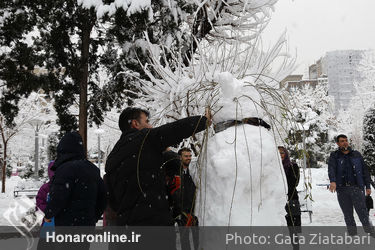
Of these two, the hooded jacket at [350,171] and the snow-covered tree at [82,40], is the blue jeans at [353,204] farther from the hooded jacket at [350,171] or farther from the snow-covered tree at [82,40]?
the snow-covered tree at [82,40]

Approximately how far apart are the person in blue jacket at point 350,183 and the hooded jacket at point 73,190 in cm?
412

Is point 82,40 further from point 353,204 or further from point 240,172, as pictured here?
point 240,172

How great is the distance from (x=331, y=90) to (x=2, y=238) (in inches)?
3038

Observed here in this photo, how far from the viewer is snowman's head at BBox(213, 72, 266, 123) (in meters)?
2.30

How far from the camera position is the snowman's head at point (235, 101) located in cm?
230

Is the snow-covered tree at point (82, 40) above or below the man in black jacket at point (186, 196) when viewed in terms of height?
above

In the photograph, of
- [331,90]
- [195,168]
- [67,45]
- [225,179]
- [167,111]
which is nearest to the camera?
[225,179]

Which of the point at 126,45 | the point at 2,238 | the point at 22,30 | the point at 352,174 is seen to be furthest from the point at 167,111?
the point at 2,238

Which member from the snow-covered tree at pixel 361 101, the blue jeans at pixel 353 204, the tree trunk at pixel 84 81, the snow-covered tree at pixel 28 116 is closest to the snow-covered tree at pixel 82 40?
the tree trunk at pixel 84 81

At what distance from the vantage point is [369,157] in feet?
53.2

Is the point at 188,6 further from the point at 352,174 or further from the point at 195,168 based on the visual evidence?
the point at 195,168

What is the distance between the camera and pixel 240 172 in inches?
83.8

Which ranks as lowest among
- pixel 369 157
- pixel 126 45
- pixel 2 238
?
pixel 2 238

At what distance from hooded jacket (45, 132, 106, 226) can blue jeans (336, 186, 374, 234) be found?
422 cm
